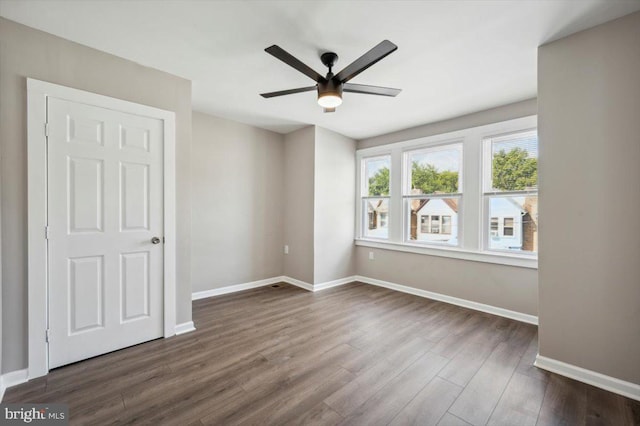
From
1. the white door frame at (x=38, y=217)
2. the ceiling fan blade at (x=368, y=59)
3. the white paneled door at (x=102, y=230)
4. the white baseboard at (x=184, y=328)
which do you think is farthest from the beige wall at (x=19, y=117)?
the ceiling fan blade at (x=368, y=59)

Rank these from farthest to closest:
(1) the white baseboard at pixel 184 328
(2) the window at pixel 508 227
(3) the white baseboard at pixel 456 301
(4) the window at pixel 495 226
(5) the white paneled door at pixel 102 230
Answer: (4) the window at pixel 495 226
(2) the window at pixel 508 227
(3) the white baseboard at pixel 456 301
(1) the white baseboard at pixel 184 328
(5) the white paneled door at pixel 102 230

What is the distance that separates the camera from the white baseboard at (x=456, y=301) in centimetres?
313

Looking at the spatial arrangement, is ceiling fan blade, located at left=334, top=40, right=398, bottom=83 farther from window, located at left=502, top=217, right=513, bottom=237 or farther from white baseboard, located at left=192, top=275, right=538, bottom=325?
white baseboard, located at left=192, top=275, right=538, bottom=325

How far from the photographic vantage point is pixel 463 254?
3.64 meters

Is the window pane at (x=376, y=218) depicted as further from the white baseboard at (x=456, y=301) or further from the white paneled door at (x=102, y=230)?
the white paneled door at (x=102, y=230)

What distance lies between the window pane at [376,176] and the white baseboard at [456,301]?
60.2 inches

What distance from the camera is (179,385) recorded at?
194 cm

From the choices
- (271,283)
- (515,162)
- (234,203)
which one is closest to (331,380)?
(271,283)

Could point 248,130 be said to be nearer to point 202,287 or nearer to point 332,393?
point 202,287

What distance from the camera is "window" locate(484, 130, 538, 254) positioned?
3.20 meters

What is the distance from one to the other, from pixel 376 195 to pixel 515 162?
2.05m

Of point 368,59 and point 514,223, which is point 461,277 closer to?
point 514,223

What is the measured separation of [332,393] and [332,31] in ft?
8.66

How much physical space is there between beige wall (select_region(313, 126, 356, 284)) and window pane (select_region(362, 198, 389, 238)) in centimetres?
26
